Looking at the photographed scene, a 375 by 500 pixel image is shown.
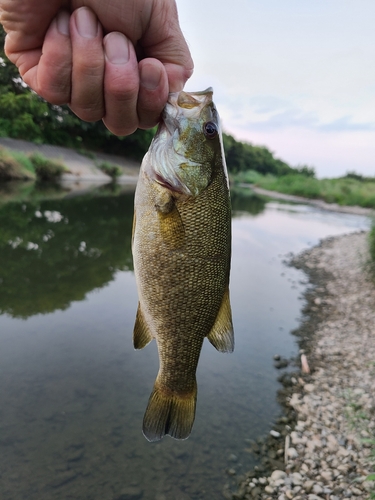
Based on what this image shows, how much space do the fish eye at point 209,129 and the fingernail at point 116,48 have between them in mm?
619

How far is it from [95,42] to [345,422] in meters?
5.44

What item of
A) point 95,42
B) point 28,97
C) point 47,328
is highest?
point 28,97

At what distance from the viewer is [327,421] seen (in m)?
5.12

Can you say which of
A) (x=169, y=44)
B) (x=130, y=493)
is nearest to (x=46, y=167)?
(x=130, y=493)

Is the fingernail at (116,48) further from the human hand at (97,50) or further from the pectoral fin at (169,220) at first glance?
the pectoral fin at (169,220)

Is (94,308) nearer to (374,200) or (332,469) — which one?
(332,469)

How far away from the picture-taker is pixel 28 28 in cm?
154

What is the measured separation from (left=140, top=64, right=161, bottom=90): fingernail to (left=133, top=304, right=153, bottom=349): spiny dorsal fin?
120 centimetres

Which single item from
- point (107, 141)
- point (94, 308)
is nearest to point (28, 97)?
point (107, 141)

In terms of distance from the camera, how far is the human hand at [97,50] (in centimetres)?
150

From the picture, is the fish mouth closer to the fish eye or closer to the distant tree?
the fish eye

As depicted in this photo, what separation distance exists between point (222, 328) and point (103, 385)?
4050 mm

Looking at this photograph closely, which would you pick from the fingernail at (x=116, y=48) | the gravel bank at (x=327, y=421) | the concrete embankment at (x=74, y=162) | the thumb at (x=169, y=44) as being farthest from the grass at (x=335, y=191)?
the fingernail at (x=116, y=48)

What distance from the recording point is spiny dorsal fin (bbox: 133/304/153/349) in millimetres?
2176
